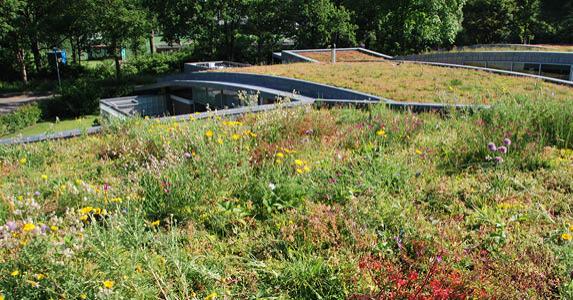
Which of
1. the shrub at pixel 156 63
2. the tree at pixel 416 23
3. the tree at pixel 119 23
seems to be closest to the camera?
the tree at pixel 119 23

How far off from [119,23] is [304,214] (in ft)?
96.0

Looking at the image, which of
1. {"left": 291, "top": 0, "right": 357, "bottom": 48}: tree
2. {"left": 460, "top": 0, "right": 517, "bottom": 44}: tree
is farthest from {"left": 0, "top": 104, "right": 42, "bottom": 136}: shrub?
{"left": 460, "top": 0, "right": 517, "bottom": 44}: tree

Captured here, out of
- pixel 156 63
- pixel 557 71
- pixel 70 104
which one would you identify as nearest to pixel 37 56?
pixel 156 63

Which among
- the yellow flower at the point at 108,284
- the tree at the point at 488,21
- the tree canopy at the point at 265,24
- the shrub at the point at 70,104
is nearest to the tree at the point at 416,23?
the tree canopy at the point at 265,24

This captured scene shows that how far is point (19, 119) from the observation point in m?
20.0

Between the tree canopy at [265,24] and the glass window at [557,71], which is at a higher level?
the tree canopy at [265,24]

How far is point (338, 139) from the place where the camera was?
5117 millimetres

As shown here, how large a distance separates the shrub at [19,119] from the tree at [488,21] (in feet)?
113

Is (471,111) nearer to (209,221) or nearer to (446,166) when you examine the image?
(446,166)

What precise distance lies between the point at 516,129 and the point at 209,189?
11.1 ft

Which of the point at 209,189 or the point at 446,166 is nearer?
the point at 209,189

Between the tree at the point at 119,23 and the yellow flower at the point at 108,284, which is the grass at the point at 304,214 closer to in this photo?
the yellow flower at the point at 108,284

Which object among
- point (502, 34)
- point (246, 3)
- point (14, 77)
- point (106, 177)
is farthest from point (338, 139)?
point (14, 77)

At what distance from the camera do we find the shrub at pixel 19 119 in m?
18.5
